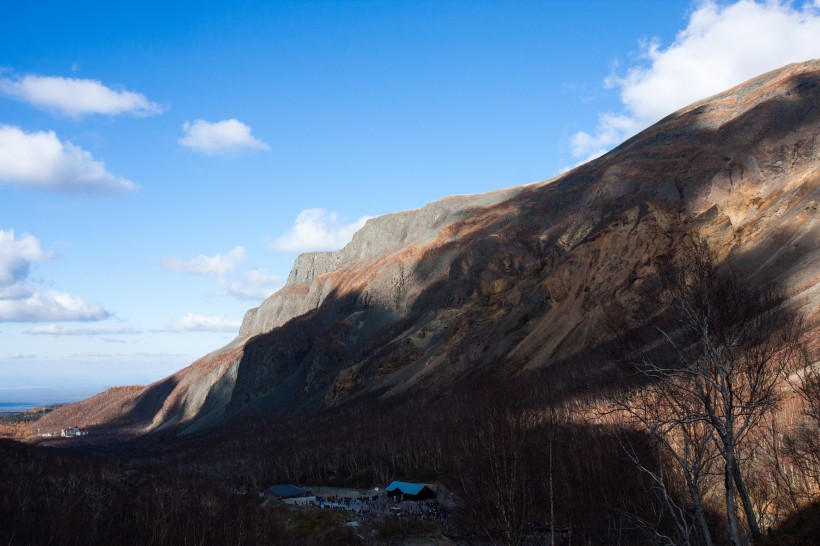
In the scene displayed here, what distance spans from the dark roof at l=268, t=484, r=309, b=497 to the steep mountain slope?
34175 millimetres

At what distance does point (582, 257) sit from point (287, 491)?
62468 millimetres

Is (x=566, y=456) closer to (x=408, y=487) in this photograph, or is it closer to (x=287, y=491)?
(x=408, y=487)

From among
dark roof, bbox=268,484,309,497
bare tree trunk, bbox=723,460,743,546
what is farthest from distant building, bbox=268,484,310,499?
bare tree trunk, bbox=723,460,743,546

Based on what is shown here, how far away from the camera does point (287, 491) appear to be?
9050 centimetres

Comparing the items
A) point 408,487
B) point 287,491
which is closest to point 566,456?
point 408,487

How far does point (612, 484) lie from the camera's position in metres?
34.5

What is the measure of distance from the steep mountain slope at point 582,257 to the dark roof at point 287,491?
34.2m

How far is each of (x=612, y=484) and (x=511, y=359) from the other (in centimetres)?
6482

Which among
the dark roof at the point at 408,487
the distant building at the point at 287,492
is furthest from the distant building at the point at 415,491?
the distant building at the point at 287,492

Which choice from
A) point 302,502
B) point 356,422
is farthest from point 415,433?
point 356,422

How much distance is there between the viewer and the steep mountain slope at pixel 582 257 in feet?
288

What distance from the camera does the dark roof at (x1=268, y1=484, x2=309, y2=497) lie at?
89469mm

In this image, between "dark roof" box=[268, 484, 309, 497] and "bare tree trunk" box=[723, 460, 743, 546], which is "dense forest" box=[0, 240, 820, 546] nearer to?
"bare tree trunk" box=[723, 460, 743, 546]

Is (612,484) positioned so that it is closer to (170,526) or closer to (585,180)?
(170,526)
